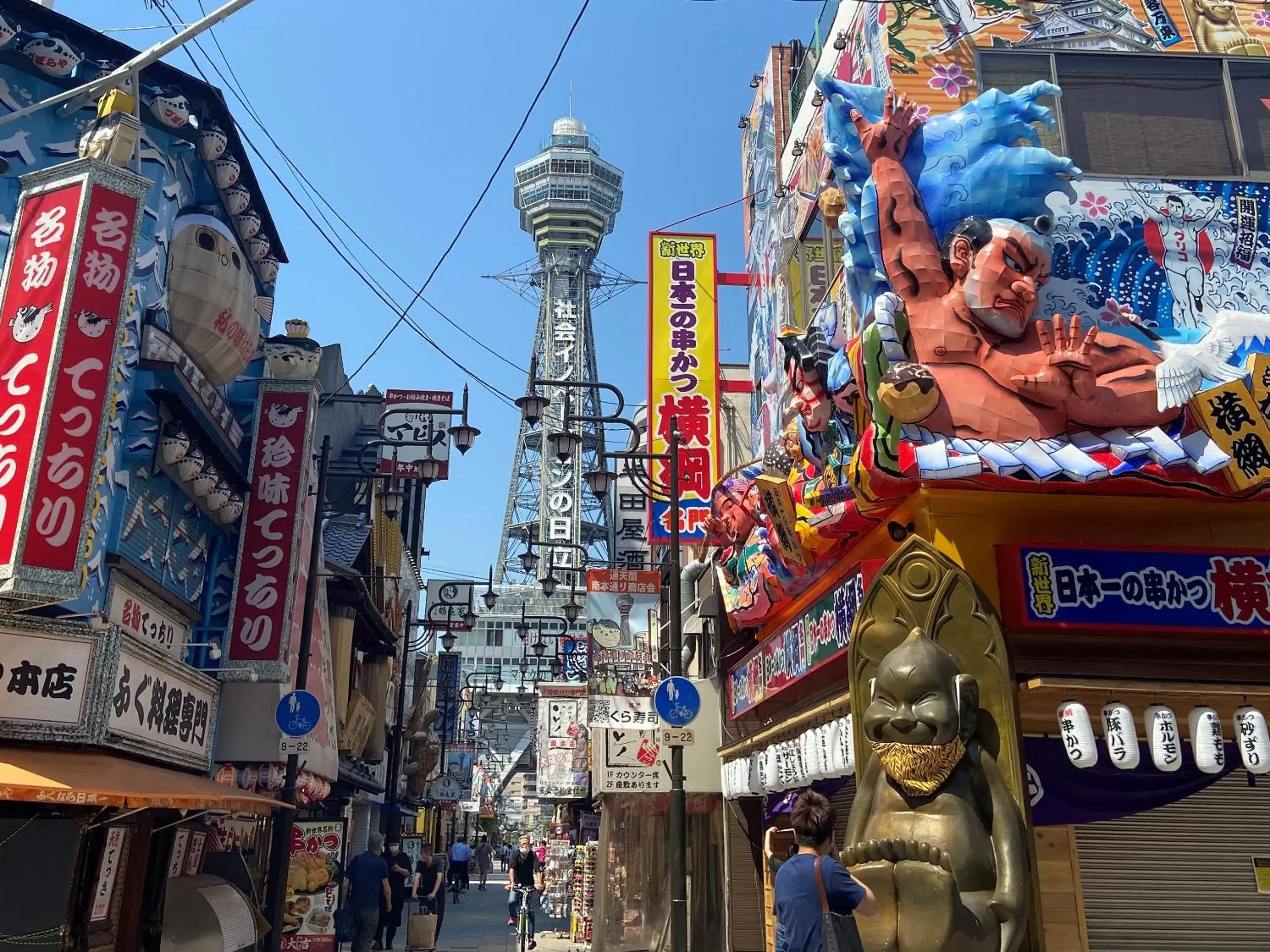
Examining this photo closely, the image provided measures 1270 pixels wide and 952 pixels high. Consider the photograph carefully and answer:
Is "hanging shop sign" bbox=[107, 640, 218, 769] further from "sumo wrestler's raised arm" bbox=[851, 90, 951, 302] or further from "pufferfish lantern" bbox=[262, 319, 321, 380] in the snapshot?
"sumo wrestler's raised arm" bbox=[851, 90, 951, 302]

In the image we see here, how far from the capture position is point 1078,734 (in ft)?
25.1

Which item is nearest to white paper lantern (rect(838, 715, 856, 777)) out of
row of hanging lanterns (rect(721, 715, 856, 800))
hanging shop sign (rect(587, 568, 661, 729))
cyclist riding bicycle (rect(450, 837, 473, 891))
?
row of hanging lanterns (rect(721, 715, 856, 800))

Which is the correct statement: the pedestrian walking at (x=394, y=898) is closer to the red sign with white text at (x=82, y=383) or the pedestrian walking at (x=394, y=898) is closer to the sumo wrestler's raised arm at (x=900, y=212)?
the red sign with white text at (x=82, y=383)

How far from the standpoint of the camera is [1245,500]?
891 centimetres

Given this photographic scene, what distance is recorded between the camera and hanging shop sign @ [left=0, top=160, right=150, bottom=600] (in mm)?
8898

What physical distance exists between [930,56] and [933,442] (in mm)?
5098

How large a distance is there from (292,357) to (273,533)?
2923mm

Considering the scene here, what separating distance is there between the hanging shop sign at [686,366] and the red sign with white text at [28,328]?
35.4ft

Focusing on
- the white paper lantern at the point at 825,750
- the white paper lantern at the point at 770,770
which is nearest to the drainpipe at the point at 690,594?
the white paper lantern at the point at 770,770

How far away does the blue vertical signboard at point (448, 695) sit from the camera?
4925cm

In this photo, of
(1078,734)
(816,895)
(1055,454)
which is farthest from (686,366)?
(816,895)

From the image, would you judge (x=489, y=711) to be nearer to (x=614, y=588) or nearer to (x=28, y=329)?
(x=614, y=588)

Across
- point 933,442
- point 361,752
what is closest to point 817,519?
point 933,442

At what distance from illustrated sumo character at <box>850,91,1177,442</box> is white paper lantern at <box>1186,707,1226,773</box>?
2443 millimetres
